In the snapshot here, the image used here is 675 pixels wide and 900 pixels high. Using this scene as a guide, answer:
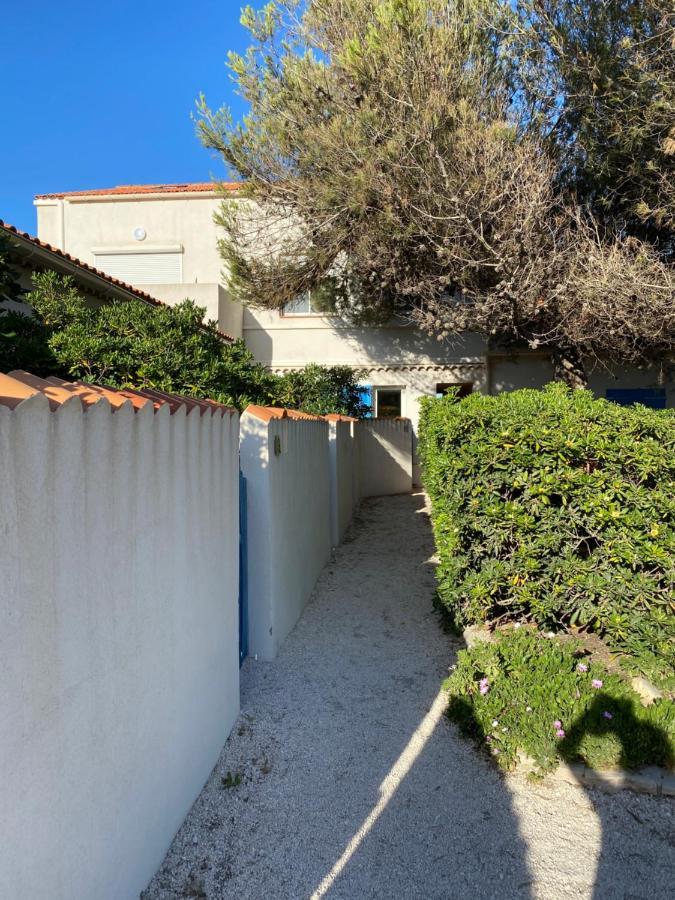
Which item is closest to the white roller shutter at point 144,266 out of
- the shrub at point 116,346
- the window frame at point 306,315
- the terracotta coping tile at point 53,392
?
the window frame at point 306,315

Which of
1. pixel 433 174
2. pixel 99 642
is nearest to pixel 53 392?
pixel 99 642

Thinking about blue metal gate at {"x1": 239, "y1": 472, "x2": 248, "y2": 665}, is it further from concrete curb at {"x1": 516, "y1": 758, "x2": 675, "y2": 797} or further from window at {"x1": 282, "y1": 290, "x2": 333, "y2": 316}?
window at {"x1": 282, "y1": 290, "x2": 333, "y2": 316}

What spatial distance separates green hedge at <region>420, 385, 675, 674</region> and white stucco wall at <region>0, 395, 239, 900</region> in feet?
7.66

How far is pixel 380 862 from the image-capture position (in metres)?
2.58

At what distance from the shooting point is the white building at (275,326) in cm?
1553

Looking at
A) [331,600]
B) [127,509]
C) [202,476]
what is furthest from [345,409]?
[127,509]

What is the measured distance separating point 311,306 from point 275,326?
1184 millimetres

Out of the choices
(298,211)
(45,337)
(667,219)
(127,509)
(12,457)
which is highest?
(298,211)

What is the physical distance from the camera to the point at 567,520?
428 centimetres

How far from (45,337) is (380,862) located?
21.0 ft

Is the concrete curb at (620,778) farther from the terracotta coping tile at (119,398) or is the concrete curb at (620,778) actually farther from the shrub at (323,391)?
the shrub at (323,391)

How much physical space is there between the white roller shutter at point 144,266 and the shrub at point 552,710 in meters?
15.0

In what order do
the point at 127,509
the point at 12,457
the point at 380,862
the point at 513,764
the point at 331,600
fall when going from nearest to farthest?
the point at 12,457, the point at 127,509, the point at 380,862, the point at 513,764, the point at 331,600

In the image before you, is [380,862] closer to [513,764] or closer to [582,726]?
[513,764]
